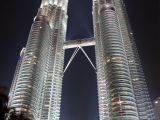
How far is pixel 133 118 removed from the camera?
253 feet

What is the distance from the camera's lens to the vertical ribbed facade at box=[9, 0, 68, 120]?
298 ft

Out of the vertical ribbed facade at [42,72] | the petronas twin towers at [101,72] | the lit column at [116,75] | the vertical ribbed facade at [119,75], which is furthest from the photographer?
the vertical ribbed facade at [42,72]

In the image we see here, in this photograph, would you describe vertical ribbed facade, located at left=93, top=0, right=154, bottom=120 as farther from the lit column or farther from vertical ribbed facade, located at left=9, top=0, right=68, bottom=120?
vertical ribbed facade, located at left=9, top=0, right=68, bottom=120

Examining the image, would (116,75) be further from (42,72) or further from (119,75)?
(42,72)

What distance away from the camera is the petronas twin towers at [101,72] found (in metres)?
85.6

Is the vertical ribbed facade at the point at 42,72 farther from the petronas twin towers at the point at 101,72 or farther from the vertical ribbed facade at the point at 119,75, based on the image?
the vertical ribbed facade at the point at 119,75

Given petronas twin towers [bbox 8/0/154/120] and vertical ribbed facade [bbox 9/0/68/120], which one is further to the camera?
vertical ribbed facade [bbox 9/0/68/120]

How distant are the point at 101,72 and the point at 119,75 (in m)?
24.9

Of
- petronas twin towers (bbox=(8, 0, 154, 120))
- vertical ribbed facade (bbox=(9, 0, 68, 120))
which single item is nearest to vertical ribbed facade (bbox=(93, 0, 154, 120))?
petronas twin towers (bbox=(8, 0, 154, 120))

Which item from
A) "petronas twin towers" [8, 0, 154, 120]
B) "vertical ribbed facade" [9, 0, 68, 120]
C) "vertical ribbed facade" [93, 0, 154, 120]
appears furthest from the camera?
"vertical ribbed facade" [9, 0, 68, 120]

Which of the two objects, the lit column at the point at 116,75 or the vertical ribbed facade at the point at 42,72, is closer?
the lit column at the point at 116,75

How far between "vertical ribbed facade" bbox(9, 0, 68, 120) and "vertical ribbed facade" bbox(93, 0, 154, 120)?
29665 mm

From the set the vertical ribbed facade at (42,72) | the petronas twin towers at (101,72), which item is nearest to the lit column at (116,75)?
the petronas twin towers at (101,72)

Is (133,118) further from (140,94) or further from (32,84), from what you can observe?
(32,84)
